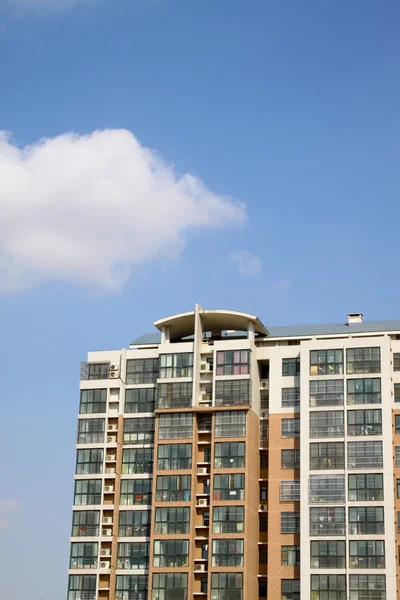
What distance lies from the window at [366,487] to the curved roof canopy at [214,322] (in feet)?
50.6

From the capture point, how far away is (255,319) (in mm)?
83188

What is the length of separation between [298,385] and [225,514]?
11970mm

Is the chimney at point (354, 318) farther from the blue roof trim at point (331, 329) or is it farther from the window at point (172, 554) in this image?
the window at point (172, 554)

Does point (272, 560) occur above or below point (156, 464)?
below

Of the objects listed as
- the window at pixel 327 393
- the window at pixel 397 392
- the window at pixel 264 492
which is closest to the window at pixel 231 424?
the window at pixel 264 492

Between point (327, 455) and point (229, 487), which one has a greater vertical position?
point (327, 455)

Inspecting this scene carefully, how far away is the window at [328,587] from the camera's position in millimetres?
74188

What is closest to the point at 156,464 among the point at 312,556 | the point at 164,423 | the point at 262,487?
the point at 164,423

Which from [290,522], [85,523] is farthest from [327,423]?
[85,523]

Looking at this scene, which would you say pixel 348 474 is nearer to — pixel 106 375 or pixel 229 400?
pixel 229 400

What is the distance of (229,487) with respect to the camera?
7838cm

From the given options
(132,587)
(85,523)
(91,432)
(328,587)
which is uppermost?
(91,432)

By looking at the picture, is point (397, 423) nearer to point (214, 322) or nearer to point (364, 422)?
point (364, 422)

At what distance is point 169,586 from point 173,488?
742 cm
